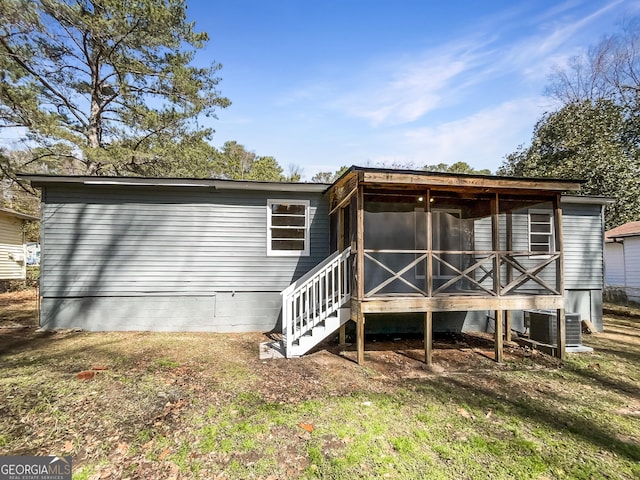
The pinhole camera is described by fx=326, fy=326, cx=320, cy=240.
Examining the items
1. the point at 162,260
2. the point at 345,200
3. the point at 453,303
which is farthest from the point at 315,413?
the point at 162,260

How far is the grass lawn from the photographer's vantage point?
291cm

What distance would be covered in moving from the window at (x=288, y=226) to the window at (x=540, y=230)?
6119mm

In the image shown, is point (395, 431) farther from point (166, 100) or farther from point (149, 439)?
point (166, 100)

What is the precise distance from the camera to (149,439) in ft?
10.5

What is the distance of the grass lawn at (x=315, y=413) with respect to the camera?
9.55 feet

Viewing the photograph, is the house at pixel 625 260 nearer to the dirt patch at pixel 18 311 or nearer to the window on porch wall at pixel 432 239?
the window on porch wall at pixel 432 239

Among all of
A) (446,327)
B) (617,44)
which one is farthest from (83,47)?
(617,44)

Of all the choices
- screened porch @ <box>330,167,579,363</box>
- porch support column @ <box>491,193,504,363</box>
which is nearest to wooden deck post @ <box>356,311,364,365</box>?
screened porch @ <box>330,167,579,363</box>

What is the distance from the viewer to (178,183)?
24.2 feet

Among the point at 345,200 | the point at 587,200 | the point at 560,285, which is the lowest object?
the point at 560,285

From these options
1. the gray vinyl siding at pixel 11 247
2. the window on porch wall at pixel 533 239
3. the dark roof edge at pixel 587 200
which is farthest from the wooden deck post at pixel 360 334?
the gray vinyl siding at pixel 11 247

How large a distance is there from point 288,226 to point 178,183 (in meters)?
2.68

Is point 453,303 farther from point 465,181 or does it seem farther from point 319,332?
point 319,332

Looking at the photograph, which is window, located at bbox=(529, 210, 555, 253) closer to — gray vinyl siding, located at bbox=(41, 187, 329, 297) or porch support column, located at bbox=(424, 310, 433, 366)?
porch support column, located at bbox=(424, 310, 433, 366)
